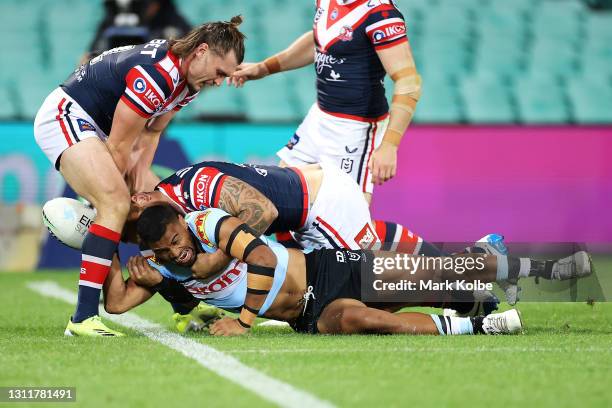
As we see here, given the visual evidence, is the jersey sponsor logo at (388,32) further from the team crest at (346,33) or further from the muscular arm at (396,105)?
the team crest at (346,33)

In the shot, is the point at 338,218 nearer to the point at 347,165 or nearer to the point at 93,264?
the point at 347,165

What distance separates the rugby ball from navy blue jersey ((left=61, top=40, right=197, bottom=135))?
53 centimetres

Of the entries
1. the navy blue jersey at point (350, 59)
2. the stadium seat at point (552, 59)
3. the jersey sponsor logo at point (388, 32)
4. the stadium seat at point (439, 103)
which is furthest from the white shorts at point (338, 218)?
the stadium seat at point (552, 59)

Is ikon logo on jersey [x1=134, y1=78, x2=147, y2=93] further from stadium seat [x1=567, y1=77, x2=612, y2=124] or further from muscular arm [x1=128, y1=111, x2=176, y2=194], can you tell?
stadium seat [x1=567, y1=77, x2=612, y2=124]

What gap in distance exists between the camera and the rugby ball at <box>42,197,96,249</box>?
6.34m

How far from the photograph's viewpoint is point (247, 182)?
6.29m

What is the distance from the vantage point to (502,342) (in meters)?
5.66

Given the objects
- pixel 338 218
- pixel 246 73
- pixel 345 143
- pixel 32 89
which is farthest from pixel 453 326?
pixel 32 89

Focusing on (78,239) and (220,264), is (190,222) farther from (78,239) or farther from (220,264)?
(78,239)

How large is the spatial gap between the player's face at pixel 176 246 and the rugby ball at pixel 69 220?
2.23ft

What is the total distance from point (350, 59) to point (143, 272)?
6.80 ft

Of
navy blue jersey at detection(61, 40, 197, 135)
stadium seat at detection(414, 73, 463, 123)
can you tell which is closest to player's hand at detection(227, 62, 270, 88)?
navy blue jersey at detection(61, 40, 197, 135)

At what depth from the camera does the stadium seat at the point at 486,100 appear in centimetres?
1236

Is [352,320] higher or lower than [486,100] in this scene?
lower
